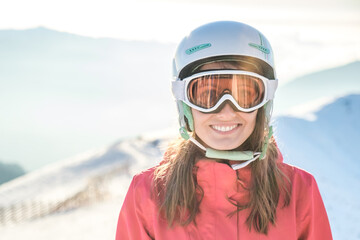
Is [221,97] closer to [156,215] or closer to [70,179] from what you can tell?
[156,215]

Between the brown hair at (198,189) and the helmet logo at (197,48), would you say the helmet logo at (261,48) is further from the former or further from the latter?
the brown hair at (198,189)

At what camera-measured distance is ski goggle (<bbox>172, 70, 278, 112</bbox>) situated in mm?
2285

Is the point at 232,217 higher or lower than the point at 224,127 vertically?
lower

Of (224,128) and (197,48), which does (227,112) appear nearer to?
(224,128)

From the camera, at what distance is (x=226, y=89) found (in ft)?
7.61

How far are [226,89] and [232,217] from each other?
2.82 feet

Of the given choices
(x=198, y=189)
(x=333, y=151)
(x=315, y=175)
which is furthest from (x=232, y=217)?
(x=333, y=151)

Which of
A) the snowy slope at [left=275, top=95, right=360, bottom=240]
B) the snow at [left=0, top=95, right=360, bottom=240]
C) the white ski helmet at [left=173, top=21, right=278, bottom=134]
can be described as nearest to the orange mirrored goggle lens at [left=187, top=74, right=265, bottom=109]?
the white ski helmet at [left=173, top=21, right=278, bottom=134]

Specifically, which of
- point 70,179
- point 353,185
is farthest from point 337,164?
point 70,179

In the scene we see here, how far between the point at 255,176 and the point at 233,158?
0.20m

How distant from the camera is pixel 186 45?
248 cm

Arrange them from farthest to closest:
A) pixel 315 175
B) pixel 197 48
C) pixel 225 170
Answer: pixel 315 175 → pixel 197 48 → pixel 225 170

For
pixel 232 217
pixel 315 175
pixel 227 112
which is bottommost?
pixel 315 175

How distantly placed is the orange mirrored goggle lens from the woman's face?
7cm
